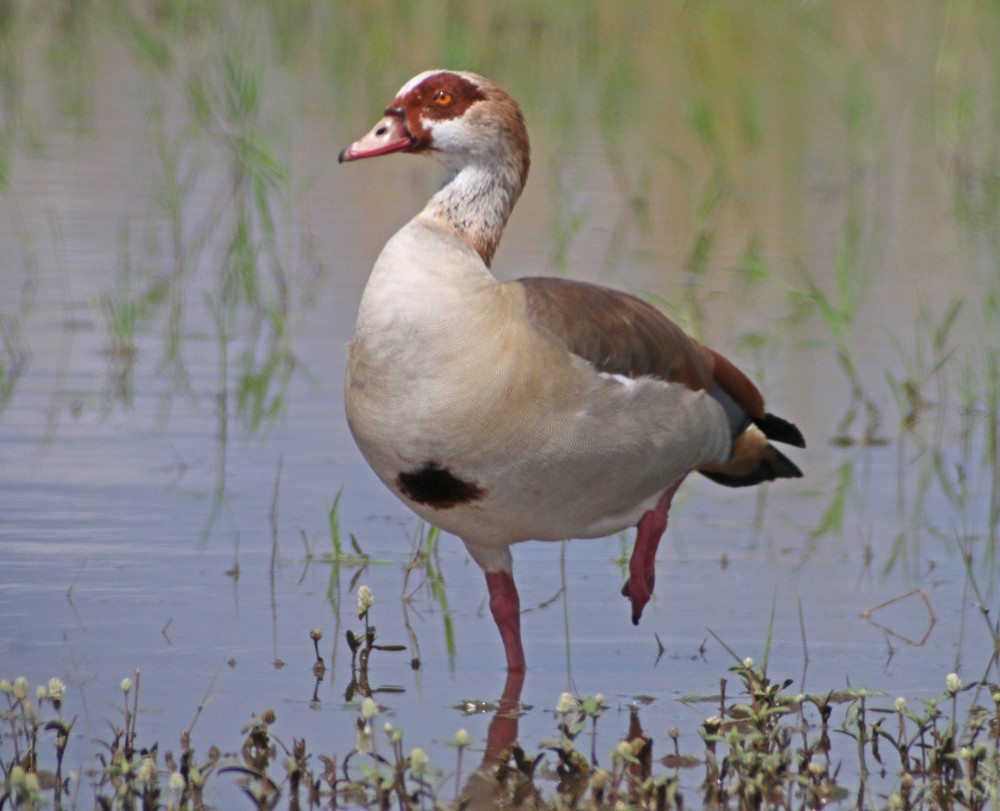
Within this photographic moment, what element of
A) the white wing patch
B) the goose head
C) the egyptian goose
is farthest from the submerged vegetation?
the goose head

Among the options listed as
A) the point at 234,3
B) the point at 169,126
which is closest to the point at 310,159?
the point at 169,126

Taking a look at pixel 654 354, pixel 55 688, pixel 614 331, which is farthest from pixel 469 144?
pixel 55 688

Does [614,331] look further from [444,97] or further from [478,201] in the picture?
[444,97]

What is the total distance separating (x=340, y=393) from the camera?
751 cm

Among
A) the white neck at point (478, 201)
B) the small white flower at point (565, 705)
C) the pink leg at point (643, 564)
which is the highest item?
the white neck at point (478, 201)

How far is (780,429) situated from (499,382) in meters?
1.46

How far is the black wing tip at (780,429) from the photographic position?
569cm

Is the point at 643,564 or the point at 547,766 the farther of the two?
the point at 643,564

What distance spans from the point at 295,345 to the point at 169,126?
5428mm

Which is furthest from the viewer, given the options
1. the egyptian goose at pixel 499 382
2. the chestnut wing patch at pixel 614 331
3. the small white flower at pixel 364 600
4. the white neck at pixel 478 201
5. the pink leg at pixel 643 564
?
the pink leg at pixel 643 564

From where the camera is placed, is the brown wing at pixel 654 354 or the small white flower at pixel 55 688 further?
the brown wing at pixel 654 354

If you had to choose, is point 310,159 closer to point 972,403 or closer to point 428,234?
point 972,403

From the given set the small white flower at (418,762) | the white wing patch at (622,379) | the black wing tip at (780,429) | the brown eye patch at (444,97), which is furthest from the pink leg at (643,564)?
the small white flower at (418,762)

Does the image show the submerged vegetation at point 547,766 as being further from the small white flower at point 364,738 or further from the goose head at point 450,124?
the goose head at point 450,124
